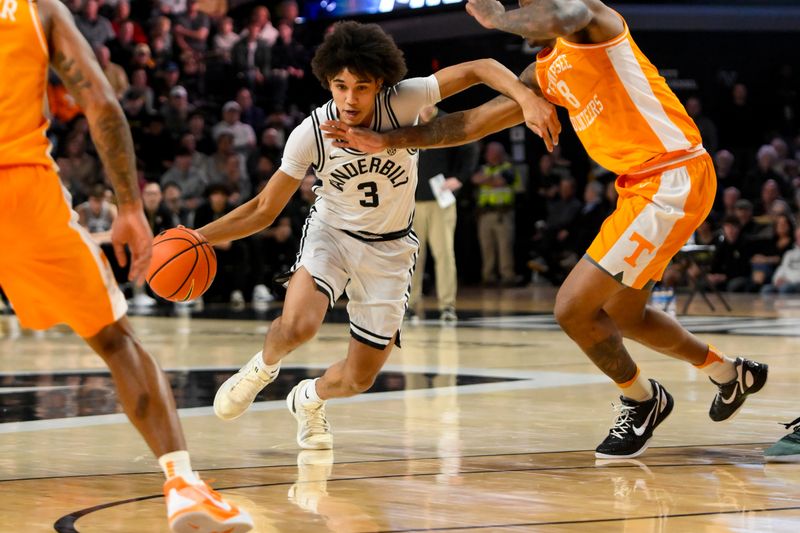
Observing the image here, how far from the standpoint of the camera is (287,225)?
A: 643 inches

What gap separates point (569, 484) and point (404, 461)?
2.54ft

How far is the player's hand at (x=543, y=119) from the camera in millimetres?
5156

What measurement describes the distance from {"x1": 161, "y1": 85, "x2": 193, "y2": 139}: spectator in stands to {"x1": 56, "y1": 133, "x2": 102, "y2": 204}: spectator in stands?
4.90 feet

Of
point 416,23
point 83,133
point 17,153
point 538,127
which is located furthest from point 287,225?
point 17,153

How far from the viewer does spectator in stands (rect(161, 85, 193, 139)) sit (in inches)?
693

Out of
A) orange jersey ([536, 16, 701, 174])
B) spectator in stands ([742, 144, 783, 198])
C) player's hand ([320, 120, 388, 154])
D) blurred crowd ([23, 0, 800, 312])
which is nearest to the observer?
orange jersey ([536, 16, 701, 174])

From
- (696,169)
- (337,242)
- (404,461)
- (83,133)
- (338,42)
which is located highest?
(338,42)

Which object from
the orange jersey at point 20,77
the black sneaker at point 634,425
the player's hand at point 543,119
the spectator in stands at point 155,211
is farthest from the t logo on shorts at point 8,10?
the spectator in stands at point 155,211

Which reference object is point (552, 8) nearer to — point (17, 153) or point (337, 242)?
point (337, 242)

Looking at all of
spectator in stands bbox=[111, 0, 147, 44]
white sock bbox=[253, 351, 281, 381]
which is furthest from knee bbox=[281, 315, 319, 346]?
spectator in stands bbox=[111, 0, 147, 44]

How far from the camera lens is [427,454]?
5.30 meters

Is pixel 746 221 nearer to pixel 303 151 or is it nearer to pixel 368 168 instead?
pixel 368 168

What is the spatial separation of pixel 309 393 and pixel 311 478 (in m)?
0.99

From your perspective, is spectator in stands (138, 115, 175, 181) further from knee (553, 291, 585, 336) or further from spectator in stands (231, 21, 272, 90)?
knee (553, 291, 585, 336)
